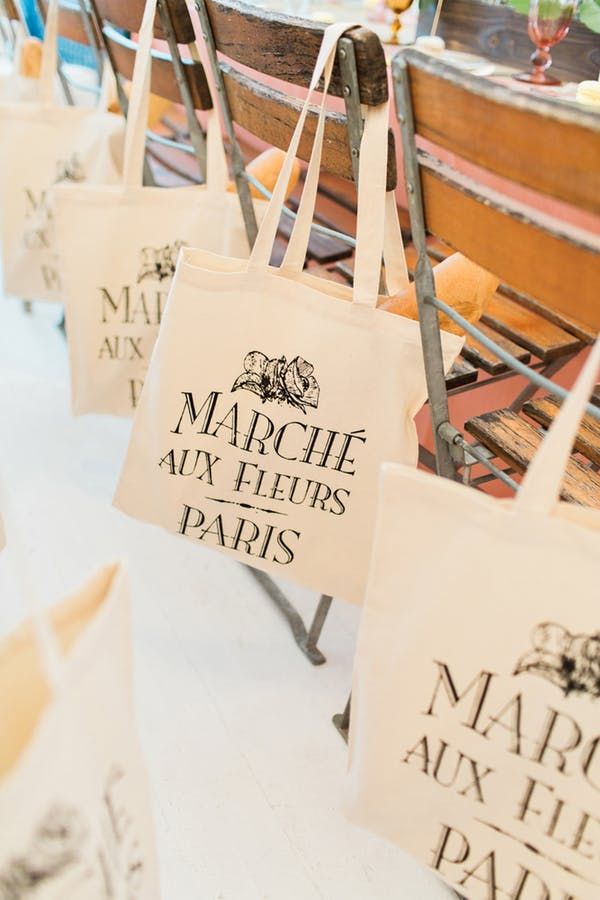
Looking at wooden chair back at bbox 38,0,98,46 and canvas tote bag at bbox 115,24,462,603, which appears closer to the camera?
canvas tote bag at bbox 115,24,462,603

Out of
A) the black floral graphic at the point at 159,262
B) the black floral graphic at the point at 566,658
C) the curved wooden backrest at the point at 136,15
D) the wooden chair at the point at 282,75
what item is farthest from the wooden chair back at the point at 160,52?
the black floral graphic at the point at 566,658

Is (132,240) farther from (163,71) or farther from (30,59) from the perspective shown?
(30,59)

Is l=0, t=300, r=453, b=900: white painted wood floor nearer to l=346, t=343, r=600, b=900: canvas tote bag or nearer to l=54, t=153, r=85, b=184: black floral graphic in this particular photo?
l=346, t=343, r=600, b=900: canvas tote bag

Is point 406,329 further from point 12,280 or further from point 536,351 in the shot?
point 12,280

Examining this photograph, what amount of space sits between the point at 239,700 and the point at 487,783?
54cm

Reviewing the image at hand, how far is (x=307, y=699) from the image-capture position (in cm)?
118

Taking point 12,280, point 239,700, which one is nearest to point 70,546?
point 239,700

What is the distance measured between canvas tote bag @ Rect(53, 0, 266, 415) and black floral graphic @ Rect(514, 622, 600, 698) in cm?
76

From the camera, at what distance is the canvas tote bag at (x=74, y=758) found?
48 cm

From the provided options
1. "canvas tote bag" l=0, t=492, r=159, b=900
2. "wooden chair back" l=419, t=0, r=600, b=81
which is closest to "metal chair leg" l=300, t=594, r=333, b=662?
"canvas tote bag" l=0, t=492, r=159, b=900

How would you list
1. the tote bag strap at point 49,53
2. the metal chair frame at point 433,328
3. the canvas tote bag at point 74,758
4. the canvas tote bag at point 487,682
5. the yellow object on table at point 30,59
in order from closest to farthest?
the canvas tote bag at point 74,758
the canvas tote bag at point 487,682
the metal chair frame at point 433,328
the tote bag strap at point 49,53
the yellow object on table at point 30,59

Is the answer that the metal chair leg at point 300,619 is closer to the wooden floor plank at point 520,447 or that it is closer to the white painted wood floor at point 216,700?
the white painted wood floor at point 216,700

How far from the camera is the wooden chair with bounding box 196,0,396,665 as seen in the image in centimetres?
78

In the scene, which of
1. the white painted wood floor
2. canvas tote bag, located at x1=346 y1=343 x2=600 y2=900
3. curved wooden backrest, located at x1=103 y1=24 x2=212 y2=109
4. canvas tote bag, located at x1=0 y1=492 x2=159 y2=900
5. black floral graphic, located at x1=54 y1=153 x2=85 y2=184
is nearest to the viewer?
canvas tote bag, located at x1=0 y1=492 x2=159 y2=900
